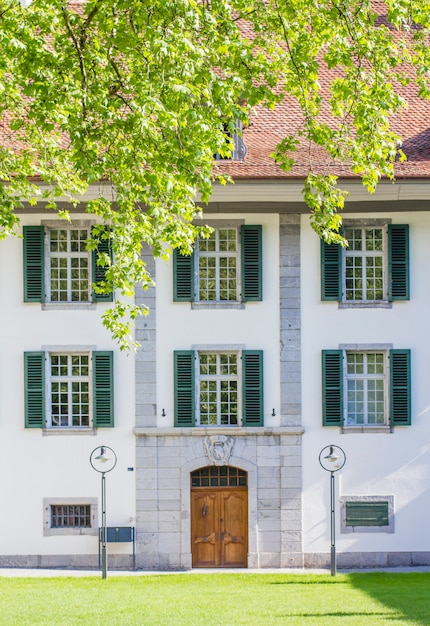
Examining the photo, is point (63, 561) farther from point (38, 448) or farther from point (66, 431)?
point (66, 431)

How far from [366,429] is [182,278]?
4.38 m

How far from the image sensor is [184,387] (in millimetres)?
25531

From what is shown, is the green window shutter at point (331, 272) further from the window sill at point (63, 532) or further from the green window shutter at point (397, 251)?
the window sill at point (63, 532)

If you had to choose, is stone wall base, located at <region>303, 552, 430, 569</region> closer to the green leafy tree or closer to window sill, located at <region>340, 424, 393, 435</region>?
window sill, located at <region>340, 424, 393, 435</region>

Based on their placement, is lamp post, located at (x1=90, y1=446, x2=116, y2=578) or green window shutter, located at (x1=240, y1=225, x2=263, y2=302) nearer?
lamp post, located at (x1=90, y1=446, x2=116, y2=578)

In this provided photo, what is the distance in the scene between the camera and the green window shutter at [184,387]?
25516 mm

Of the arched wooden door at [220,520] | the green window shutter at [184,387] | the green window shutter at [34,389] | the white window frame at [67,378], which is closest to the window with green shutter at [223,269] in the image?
the green window shutter at [184,387]

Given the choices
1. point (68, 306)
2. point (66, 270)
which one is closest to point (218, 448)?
point (68, 306)

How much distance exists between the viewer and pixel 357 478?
2577cm

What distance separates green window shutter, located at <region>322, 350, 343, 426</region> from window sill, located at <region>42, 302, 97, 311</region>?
4.38 metres

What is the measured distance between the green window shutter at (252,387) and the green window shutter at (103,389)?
7.99 feet

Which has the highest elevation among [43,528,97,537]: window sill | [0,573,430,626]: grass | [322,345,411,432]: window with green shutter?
[322,345,411,432]: window with green shutter

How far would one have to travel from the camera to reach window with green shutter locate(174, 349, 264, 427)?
25.5 m

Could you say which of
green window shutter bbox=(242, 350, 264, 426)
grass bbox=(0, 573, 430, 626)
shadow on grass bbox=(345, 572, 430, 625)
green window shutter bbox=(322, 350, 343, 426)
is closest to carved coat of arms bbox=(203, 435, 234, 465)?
green window shutter bbox=(242, 350, 264, 426)
